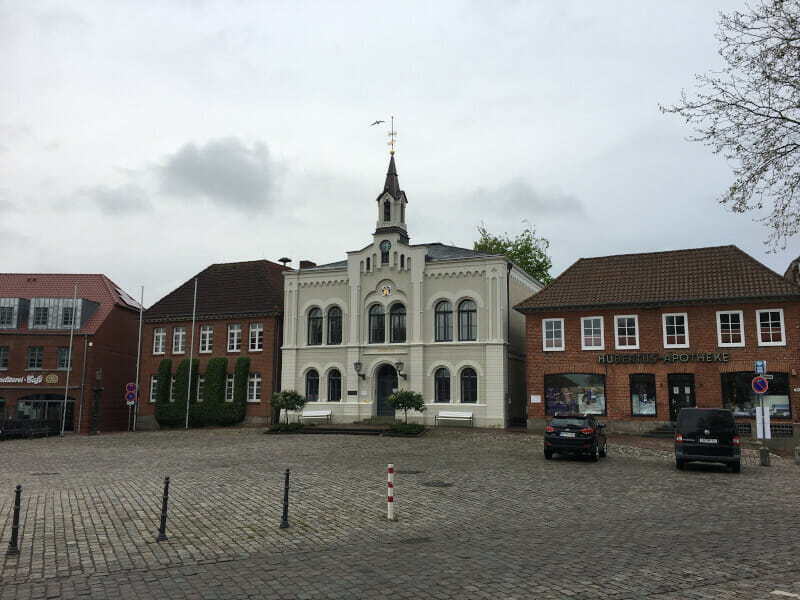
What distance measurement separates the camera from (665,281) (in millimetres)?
32188

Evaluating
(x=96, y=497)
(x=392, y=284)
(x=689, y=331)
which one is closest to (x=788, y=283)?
(x=689, y=331)

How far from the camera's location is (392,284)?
37844 mm

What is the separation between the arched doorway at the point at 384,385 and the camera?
122 ft

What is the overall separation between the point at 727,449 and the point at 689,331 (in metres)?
13.5

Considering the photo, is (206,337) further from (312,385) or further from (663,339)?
(663,339)

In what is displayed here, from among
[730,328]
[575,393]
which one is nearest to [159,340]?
[575,393]

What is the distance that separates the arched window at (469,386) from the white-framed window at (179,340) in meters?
19.8

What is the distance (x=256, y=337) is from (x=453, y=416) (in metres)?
14.6

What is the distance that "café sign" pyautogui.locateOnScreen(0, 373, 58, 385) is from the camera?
139 feet

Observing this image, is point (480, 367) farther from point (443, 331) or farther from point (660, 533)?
point (660, 533)

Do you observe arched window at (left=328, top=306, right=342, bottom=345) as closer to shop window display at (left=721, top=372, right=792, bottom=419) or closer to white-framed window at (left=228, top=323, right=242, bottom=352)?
white-framed window at (left=228, top=323, right=242, bottom=352)

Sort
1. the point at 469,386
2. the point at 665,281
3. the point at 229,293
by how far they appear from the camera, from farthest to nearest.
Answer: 1. the point at 229,293
2. the point at 469,386
3. the point at 665,281

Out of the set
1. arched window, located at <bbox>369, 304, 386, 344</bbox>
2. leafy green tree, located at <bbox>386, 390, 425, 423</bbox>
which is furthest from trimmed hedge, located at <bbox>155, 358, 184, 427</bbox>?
leafy green tree, located at <bbox>386, 390, 425, 423</bbox>

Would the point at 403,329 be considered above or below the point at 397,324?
below
